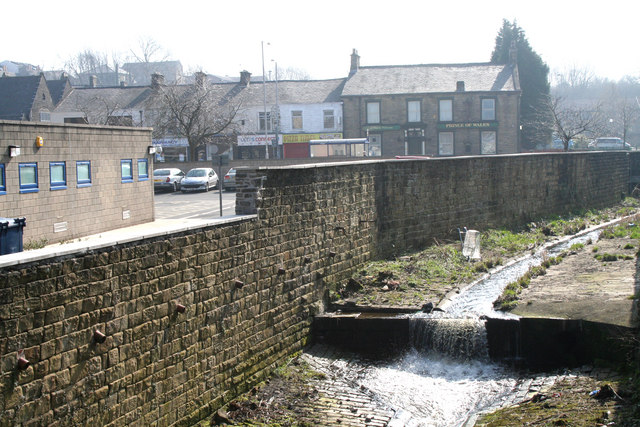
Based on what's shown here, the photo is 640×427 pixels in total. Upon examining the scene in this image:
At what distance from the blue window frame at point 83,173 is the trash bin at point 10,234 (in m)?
10.5

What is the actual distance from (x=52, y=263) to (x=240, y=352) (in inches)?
192

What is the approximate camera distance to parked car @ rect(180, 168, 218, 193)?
3850cm

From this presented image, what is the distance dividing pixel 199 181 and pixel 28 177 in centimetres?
1842

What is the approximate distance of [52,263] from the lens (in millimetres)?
8320

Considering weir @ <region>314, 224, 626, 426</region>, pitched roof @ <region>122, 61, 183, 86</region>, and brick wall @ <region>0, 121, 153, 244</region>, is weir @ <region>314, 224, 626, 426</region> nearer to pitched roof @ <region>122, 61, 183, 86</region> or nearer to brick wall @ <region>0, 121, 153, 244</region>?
brick wall @ <region>0, 121, 153, 244</region>

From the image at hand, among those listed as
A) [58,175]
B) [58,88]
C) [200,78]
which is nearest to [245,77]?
[200,78]

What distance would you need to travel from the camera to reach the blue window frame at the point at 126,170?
24938 mm

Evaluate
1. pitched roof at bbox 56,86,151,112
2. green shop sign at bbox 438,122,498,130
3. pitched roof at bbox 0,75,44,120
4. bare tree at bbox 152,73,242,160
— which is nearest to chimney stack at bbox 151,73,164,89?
bare tree at bbox 152,73,242,160

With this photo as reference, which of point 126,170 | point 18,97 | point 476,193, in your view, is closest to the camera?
point 476,193

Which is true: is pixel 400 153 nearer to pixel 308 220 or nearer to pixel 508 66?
pixel 508 66

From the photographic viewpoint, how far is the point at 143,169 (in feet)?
86.1

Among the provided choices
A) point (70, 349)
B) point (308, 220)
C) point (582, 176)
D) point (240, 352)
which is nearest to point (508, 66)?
point (582, 176)

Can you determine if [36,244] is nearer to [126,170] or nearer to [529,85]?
[126,170]

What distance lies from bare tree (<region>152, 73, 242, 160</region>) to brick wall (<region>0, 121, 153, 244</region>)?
2130cm
